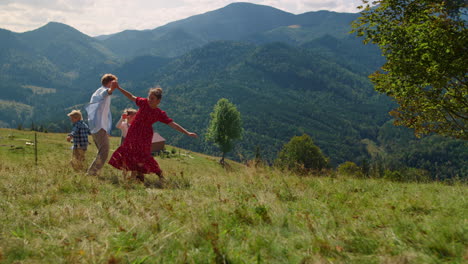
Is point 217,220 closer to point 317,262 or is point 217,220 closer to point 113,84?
point 317,262

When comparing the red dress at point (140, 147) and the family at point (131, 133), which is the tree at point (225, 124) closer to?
the family at point (131, 133)

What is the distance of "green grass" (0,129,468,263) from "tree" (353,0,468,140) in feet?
16.0

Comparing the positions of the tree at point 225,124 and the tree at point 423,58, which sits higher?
the tree at point 423,58

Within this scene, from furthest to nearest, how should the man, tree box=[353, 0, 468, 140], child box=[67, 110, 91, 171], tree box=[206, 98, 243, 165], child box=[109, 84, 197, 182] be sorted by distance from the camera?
tree box=[206, 98, 243, 165], child box=[67, 110, 91, 171], tree box=[353, 0, 468, 140], the man, child box=[109, 84, 197, 182]

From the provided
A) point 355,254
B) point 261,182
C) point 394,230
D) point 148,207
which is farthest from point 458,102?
point 148,207

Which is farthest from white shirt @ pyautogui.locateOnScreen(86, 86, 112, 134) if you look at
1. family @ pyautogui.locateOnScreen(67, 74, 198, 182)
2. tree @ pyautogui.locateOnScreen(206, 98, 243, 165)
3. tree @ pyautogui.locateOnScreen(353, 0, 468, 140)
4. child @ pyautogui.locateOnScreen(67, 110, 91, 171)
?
tree @ pyautogui.locateOnScreen(206, 98, 243, 165)

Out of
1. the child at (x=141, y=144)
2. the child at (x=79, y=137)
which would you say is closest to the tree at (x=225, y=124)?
the child at (x=79, y=137)

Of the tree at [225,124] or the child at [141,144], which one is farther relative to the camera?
the tree at [225,124]

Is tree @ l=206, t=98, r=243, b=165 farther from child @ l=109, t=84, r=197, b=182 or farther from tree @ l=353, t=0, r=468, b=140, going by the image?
child @ l=109, t=84, r=197, b=182

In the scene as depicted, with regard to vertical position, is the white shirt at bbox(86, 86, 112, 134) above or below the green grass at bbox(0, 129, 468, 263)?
above

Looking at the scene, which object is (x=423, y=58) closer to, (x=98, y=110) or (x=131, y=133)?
(x=131, y=133)

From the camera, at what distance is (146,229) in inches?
143

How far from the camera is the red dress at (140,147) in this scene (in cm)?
751

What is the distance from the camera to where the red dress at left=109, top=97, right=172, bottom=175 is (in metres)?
7.51
